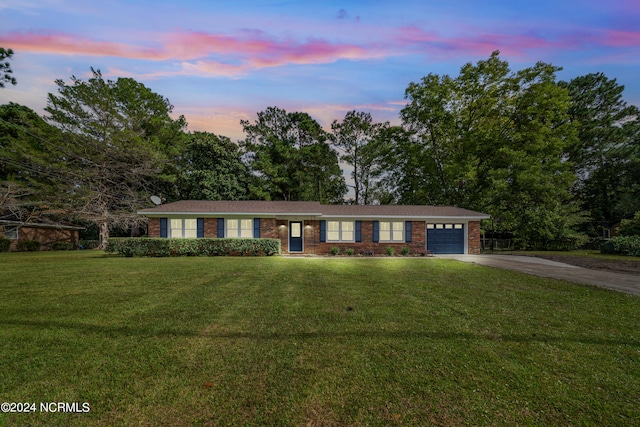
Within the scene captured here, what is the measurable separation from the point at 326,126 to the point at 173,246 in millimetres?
24741

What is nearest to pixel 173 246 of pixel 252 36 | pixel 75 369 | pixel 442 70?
pixel 252 36

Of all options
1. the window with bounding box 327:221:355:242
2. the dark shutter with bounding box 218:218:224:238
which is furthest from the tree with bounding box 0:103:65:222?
the window with bounding box 327:221:355:242

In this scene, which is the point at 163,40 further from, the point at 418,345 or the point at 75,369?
the point at 418,345

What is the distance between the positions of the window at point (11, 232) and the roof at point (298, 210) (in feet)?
55.4

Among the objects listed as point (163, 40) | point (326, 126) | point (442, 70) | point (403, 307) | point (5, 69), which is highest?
point (442, 70)

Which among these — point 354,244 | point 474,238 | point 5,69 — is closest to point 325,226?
point 354,244

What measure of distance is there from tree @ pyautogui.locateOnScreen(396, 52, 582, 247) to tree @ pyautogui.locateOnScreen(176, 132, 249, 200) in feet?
62.8

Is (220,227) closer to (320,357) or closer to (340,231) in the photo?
(340,231)

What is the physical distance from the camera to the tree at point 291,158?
31.9 meters

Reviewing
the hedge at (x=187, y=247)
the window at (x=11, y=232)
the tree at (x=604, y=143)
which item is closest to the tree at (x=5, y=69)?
the hedge at (x=187, y=247)

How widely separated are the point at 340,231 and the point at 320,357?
15494mm

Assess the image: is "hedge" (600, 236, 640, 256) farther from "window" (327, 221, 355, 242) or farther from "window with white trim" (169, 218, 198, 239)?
"window with white trim" (169, 218, 198, 239)

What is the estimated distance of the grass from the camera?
95.9 inches

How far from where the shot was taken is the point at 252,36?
34.9 feet
